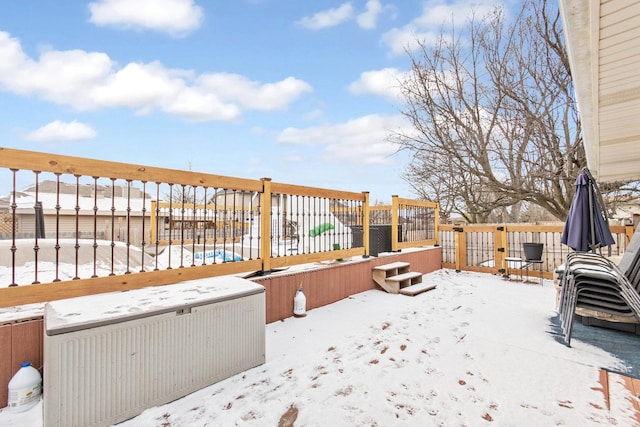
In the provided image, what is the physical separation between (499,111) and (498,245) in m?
4.32

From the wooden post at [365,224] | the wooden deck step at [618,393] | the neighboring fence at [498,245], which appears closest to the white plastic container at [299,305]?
the wooden post at [365,224]

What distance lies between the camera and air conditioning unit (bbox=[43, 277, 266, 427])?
1.58 m

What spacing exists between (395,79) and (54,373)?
10921mm

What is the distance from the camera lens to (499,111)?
28.5 feet

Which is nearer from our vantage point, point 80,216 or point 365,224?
point 365,224

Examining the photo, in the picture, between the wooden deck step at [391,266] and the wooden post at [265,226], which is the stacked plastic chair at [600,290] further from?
the wooden post at [265,226]

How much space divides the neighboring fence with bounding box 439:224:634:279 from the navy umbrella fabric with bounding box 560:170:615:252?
3151 millimetres

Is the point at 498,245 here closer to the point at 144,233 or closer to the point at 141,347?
the point at 144,233

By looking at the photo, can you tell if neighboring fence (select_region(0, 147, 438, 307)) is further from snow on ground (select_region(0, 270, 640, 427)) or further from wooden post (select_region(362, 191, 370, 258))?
snow on ground (select_region(0, 270, 640, 427))

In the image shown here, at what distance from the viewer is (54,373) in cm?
154

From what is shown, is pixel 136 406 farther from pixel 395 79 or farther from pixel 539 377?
pixel 395 79

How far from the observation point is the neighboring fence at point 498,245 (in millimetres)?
6625

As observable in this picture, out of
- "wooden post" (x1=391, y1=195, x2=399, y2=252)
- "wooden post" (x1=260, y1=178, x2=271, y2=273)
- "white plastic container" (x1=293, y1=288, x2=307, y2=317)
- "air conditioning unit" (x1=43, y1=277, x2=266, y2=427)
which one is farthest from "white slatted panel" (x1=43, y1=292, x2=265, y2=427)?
"wooden post" (x1=391, y1=195, x2=399, y2=252)

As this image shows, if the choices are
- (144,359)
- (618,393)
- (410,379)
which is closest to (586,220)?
(618,393)
